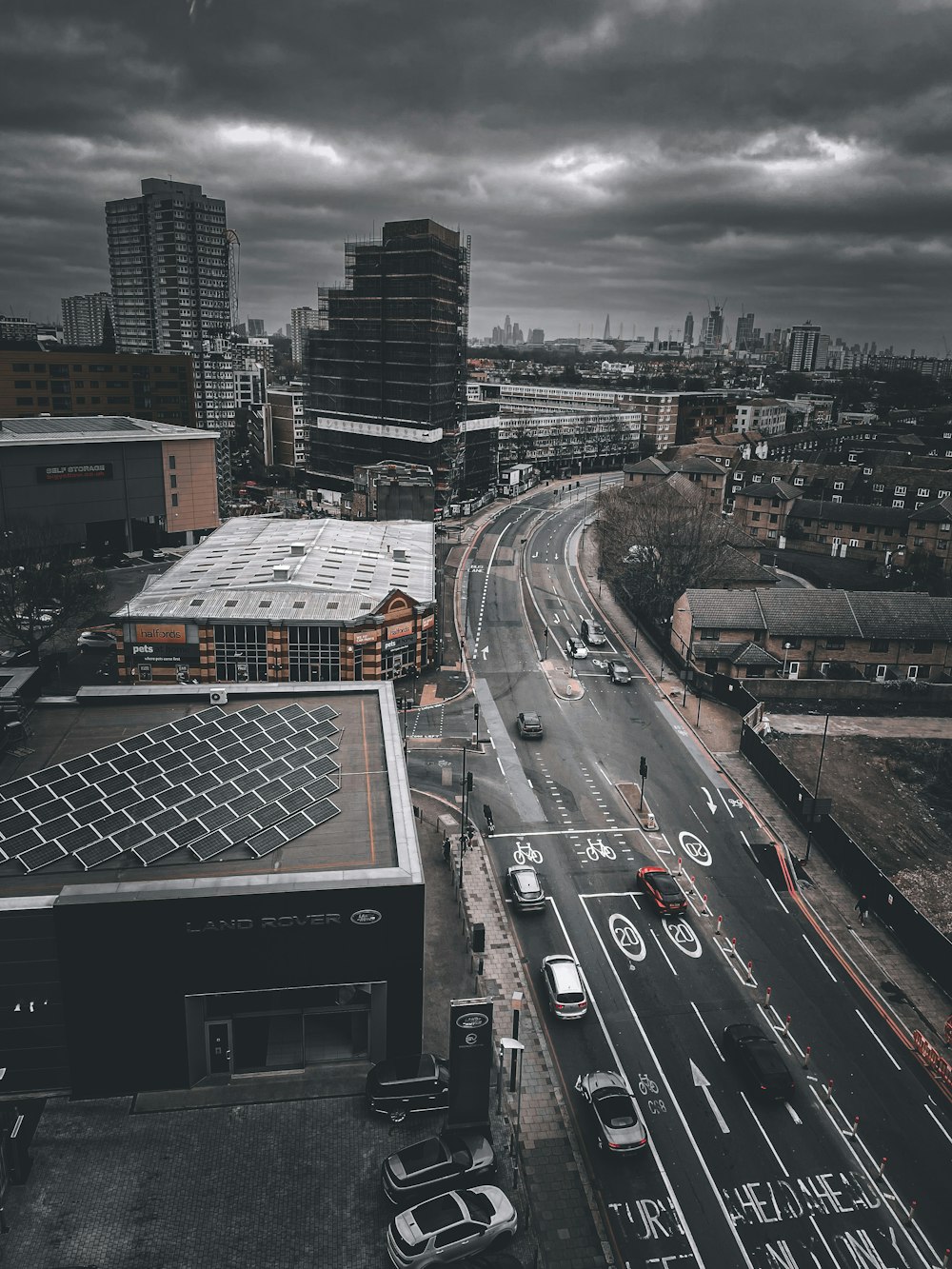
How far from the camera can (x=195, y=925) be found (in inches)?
1259

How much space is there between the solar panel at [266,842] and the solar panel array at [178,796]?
1.5 inches

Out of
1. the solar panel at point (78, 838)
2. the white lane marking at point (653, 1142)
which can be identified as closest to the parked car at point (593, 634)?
the white lane marking at point (653, 1142)

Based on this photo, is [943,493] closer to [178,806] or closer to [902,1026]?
[902,1026]

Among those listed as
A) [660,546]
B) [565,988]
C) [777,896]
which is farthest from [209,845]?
[660,546]

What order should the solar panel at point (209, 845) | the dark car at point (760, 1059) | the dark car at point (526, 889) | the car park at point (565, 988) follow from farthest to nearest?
the dark car at point (526, 889)
the car park at point (565, 988)
the dark car at point (760, 1059)
the solar panel at point (209, 845)

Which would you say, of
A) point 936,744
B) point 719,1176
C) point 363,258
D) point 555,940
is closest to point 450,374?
point 363,258

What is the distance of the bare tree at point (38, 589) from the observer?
258ft

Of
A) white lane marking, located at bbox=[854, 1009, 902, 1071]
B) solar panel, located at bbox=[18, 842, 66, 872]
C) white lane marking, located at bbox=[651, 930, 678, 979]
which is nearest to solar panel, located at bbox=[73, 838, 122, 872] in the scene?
solar panel, located at bbox=[18, 842, 66, 872]

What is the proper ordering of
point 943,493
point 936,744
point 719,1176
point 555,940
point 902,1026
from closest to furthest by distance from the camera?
point 719,1176 < point 902,1026 < point 555,940 < point 936,744 < point 943,493

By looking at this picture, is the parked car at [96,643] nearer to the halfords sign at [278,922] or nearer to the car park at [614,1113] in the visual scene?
the halfords sign at [278,922]

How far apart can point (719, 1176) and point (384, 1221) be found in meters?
12.8

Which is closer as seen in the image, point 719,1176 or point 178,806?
point 719,1176

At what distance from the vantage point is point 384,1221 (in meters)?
28.3

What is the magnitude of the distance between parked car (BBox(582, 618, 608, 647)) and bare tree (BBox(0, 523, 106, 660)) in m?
52.1
